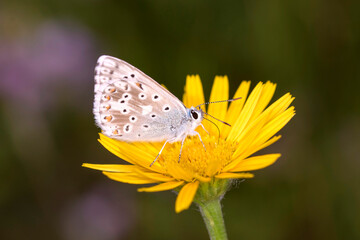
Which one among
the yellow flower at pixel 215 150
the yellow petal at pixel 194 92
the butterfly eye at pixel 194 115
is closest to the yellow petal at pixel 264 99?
the yellow flower at pixel 215 150

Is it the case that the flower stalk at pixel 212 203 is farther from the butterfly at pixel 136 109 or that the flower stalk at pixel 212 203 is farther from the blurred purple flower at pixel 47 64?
the blurred purple flower at pixel 47 64

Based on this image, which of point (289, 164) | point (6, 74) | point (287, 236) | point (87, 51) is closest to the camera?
point (287, 236)

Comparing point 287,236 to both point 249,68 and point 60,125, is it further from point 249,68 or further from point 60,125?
point 60,125

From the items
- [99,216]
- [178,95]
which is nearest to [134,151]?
[99,216]

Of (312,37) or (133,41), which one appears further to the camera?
(133,41)

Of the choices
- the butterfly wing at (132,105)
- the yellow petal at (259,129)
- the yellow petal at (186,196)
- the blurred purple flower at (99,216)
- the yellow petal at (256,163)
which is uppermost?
the butterfly wing at (132,105)

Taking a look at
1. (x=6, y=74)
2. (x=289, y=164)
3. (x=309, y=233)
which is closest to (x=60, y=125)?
(x=6, y=74)

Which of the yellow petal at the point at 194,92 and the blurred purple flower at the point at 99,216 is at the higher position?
the yellow petal at the point at 194,92
